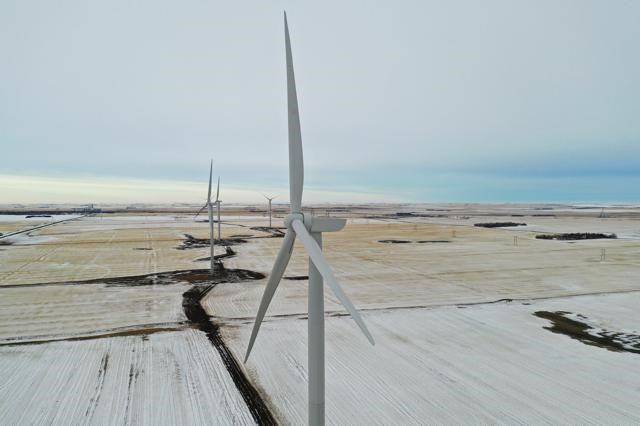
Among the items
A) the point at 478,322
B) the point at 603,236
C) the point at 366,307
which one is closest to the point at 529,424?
the point at 478,322

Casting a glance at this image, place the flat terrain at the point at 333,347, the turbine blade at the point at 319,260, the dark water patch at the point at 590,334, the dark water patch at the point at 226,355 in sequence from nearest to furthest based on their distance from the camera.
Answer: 1. the turbine blade at the point at 319,260
2. the dark water patch at the point at 226,355
3. the flat terrain at the point at 333,347
4. the dark water patch at the point at 590,334

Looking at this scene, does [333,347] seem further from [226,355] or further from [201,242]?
[201,242]

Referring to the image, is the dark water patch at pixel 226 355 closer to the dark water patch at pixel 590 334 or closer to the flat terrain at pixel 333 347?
the flat terrain at pixel 333 347

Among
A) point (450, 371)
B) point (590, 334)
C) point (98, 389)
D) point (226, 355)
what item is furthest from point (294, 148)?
point (590, 334)

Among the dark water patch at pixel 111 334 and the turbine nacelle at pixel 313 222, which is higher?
the turbine nacelle at pixel 313 222

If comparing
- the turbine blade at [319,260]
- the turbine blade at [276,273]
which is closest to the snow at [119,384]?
the turbine blade at [276,273]
